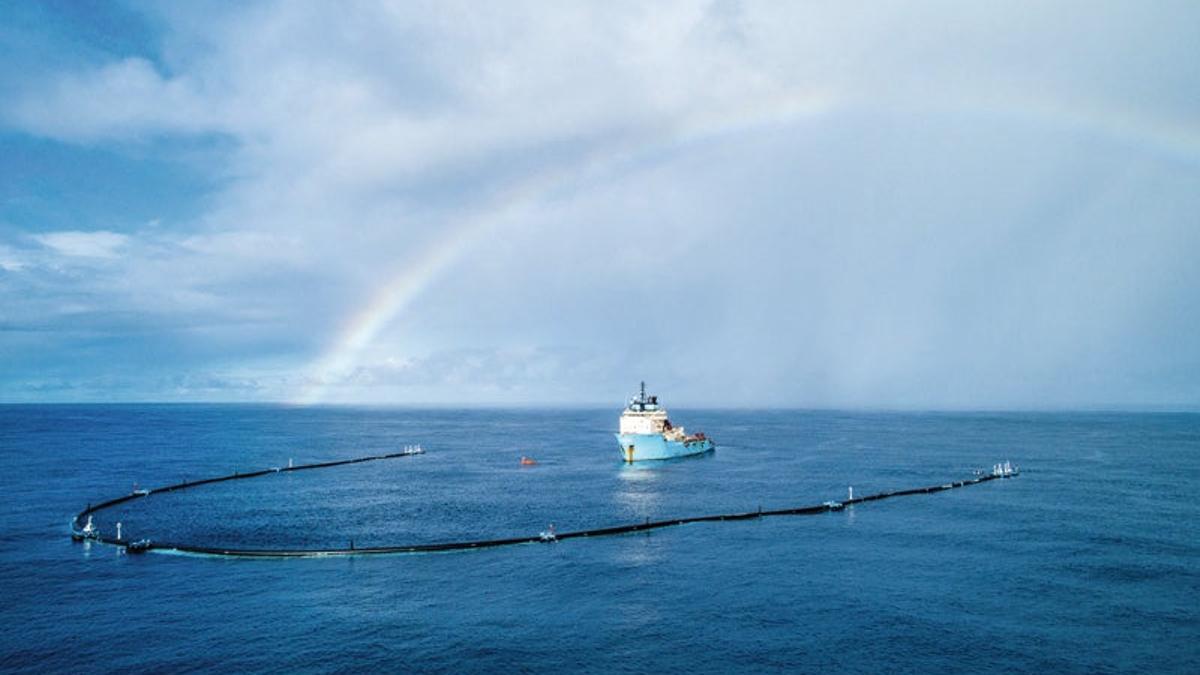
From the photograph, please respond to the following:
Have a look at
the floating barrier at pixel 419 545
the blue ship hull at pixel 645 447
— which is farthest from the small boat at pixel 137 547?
the blue ship hull at pixel 645 447

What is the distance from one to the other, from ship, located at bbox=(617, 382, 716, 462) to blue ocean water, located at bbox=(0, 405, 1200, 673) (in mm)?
37558

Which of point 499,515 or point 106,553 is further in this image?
point 499,515

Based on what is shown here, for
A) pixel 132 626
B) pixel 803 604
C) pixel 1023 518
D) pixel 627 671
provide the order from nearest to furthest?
pixel 627 671 < pixel 132 626 < pixel 803 604 < pixel 1023 518

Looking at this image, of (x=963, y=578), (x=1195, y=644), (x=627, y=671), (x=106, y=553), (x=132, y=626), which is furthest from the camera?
(x=106, y=553)

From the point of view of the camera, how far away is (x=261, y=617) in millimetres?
51312

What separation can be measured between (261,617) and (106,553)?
31.8 metres

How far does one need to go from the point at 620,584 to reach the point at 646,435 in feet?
315

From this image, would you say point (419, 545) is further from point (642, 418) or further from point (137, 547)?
point (642, 418)

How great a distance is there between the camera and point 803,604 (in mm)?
53969

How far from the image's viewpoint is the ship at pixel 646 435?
154250mm

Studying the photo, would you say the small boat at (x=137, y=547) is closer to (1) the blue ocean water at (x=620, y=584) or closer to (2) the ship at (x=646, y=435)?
(1) the blue ocean water at (x=620, y=584)

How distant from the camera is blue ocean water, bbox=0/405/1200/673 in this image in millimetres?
44594

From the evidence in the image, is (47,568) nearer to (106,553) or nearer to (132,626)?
(106,553)

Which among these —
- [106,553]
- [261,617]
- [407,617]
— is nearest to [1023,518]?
[407,617]
